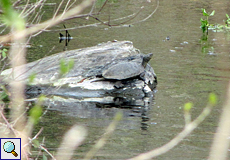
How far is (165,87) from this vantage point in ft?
26.2

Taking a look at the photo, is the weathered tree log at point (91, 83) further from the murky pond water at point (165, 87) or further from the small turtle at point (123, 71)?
the murky pond water at point (165, 87)

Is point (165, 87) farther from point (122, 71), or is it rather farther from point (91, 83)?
point (91, 83)

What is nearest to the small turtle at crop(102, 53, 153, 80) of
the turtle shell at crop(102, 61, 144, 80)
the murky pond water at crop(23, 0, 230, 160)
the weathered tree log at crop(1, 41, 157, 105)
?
the turtle shell at crop(102, 61, 144, 80)

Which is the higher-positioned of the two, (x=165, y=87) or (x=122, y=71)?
(x=122, y=71)

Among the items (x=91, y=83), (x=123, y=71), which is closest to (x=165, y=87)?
(x=123, y=71)

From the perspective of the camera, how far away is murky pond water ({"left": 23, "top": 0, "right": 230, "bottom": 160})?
199 inches

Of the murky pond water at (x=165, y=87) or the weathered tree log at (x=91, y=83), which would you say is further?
the weathered tree log at (x=91, y=83)

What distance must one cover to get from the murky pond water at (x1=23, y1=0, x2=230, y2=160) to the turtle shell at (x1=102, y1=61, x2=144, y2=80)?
63 cm

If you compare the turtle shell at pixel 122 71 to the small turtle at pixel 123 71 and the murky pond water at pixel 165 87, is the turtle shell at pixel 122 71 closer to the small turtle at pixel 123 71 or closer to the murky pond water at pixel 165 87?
the small turtle at pixel 123 71

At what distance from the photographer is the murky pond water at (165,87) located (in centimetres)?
507

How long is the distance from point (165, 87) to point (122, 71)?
41.3 inches

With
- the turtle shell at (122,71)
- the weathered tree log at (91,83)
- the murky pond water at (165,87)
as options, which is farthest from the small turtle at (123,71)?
the murky pond water at (165,87)

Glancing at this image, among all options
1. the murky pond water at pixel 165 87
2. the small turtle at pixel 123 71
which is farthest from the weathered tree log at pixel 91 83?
the murky pond water at pixel 165 87

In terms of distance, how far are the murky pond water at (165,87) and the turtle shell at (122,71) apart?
0.63 m
